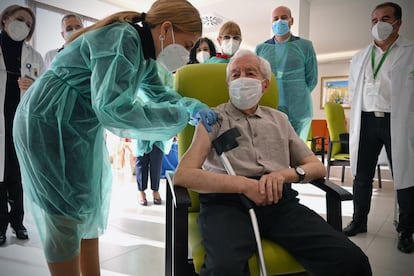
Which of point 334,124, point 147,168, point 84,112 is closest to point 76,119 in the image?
point 84,112

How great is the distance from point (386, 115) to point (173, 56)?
63.6 inches

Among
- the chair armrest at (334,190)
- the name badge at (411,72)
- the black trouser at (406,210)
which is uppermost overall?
the name badge at (411,72)

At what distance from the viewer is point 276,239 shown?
1053mm

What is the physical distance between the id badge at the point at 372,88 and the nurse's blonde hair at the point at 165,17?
1.54 metres

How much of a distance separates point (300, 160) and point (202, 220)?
0.51 m

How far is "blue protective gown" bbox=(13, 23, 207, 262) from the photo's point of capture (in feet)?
3.34

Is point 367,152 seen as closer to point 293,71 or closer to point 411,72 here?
→ point 411,72

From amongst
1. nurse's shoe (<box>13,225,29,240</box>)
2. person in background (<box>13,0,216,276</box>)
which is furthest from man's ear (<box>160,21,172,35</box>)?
nurse's shoe (<box>13,225,29,240</box>)

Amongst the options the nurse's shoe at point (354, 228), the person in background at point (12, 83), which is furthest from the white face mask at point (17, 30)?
the nurse's shoe at point (354, 228)

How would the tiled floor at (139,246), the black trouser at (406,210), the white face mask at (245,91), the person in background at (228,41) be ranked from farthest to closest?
1. the person in background at (228,41)
2. the black trouser at (406,210)
3. the tiled floor at (139,246)
4. the white face mask at (245,91)

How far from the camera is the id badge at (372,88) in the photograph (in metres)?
2.11

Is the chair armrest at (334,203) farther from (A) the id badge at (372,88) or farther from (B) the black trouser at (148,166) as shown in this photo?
(B) the black trouser at (148,166)

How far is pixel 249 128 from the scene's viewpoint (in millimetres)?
1286

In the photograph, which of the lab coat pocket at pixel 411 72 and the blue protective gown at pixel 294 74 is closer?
the lab coat pocket at pixel 411 72
